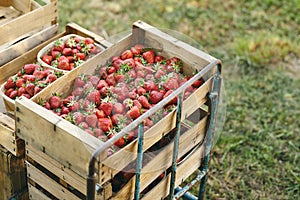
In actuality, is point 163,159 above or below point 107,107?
below

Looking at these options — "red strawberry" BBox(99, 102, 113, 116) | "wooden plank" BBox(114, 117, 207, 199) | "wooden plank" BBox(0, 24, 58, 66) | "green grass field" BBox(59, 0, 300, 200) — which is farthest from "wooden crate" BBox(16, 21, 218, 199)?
"green grass field" BBox(59, 0, 300, 200)

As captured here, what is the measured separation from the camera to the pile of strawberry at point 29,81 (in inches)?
105

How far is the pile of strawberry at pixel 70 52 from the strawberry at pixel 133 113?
503mm

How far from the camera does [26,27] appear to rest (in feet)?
10.0

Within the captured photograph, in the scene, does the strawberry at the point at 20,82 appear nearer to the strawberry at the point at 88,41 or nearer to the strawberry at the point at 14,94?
the strawberry at the point at 14,94

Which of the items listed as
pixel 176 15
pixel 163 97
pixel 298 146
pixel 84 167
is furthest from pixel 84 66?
pixel 176 15

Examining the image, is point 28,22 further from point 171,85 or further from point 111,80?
point 171,85

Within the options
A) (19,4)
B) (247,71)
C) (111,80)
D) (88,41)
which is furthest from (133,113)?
(247,71)

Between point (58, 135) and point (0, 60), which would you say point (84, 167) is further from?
point (0, 60)

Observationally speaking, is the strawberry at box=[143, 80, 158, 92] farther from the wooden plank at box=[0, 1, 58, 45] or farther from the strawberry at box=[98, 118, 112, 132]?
the wooden plank at box=[0, 1, 58, 45]

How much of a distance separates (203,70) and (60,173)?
0.76 m

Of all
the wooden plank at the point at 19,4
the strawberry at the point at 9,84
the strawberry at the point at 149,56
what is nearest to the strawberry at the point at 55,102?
the strawberry at the point at 9,84

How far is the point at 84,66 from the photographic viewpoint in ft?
8.82

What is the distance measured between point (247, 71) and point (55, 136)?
2.57 m
